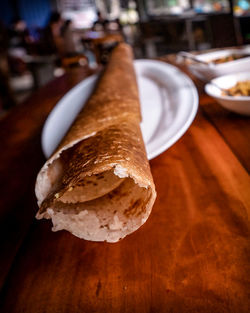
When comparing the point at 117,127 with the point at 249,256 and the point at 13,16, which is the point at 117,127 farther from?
the point at 13,16

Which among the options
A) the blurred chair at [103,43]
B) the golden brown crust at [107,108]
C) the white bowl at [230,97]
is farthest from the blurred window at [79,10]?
the white bowl at [230,97]

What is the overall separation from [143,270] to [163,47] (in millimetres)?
7046

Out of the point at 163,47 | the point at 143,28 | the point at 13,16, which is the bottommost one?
the point at 163,47

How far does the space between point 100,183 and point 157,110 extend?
540 millimetres

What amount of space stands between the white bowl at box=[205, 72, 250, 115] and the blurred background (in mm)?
1516

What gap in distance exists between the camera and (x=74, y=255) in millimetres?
516

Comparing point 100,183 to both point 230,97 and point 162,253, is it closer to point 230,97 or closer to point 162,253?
point 162,253

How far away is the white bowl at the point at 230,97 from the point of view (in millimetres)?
767

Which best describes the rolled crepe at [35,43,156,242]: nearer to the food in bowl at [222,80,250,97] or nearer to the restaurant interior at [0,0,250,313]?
the restaurant interior at [0,0,250,313]

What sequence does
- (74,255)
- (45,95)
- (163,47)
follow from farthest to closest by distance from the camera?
(163,47) < (45,95) < (74,255)

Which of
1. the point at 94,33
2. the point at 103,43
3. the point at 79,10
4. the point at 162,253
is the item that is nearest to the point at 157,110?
the point at 162,253

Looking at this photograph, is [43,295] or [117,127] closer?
[43,295]

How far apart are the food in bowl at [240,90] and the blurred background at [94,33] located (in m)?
1.57

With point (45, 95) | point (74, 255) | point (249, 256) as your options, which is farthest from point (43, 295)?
point (45, 95)
